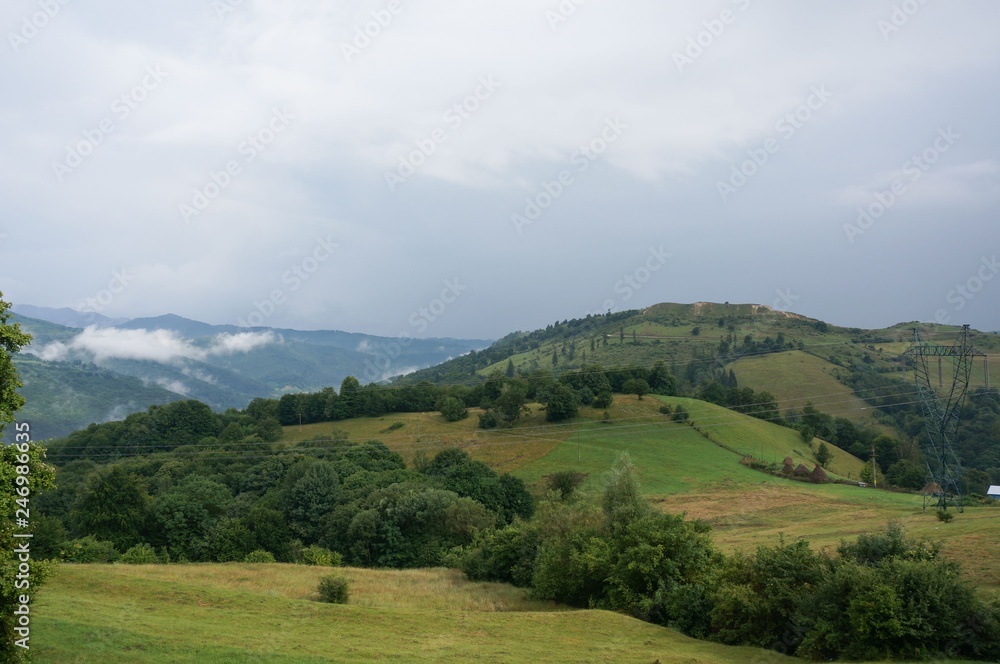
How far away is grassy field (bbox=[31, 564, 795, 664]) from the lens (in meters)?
22.2

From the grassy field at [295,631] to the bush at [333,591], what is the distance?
94cm

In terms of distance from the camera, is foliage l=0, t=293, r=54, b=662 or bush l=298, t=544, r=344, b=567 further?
bush l=298, t=544, r=344, b=567

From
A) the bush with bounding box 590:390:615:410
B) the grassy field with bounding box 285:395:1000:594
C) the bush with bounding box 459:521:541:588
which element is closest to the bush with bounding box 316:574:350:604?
the bush with bounding box 459:521:541:588

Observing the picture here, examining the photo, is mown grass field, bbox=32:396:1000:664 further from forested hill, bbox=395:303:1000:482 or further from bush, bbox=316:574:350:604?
forested hill, bbox=395:303:1000:482

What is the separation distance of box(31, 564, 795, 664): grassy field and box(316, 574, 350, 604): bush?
94 cm

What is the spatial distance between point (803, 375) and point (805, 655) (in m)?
150

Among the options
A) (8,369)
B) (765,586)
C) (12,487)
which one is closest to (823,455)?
(765,586)

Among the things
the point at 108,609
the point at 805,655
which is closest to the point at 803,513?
the point at 805,655

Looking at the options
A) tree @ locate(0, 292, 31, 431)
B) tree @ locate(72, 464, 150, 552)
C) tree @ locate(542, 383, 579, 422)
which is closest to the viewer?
tree @ locate(0, 292, 31, 431)

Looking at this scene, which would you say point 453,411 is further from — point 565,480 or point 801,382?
point 801,382

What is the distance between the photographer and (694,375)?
182375 mm

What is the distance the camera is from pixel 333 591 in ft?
117

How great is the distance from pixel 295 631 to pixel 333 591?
9.68 m

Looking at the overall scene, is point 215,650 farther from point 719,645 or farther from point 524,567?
point 524,567
